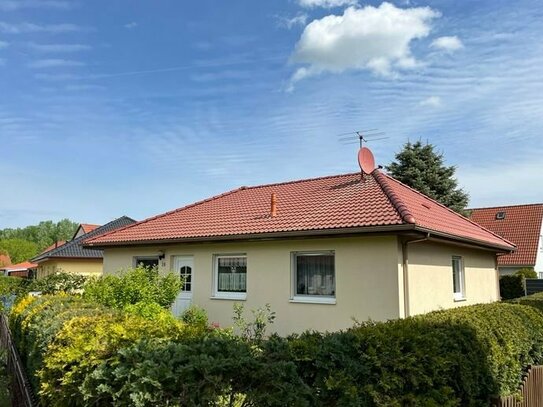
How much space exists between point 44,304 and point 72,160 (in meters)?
11.3

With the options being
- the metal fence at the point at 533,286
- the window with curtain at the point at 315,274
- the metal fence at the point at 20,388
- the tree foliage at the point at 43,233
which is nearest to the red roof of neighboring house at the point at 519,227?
the metal fence at the point at 533,286

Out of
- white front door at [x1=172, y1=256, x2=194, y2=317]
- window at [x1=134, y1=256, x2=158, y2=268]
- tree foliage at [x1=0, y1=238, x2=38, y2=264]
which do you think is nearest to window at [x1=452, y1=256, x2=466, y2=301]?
white front door at [x1=172, y1=256, x2=194, y2=317]

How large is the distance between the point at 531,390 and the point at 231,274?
8.88m

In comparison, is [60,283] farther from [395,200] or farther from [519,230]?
[519,230]

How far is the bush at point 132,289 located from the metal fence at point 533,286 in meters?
20.9

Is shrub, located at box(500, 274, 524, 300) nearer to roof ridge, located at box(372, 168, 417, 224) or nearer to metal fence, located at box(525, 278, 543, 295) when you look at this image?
metal fence, located at box(525, 278, 543, 295)

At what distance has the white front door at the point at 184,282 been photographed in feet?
48.7

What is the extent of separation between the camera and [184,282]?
15.0 metres

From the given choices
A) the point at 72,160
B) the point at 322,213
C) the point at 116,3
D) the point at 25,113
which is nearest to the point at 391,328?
the point at 322,213

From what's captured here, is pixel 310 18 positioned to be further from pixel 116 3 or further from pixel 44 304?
pixel 44 304

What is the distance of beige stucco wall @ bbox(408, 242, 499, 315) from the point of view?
11305 millimetres

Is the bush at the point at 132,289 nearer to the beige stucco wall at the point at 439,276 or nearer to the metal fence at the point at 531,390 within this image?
the beige stucco wall at the point at 439,276

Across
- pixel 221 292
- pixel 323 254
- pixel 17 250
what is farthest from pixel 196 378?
pixel 17 250

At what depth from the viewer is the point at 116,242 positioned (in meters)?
16.7
